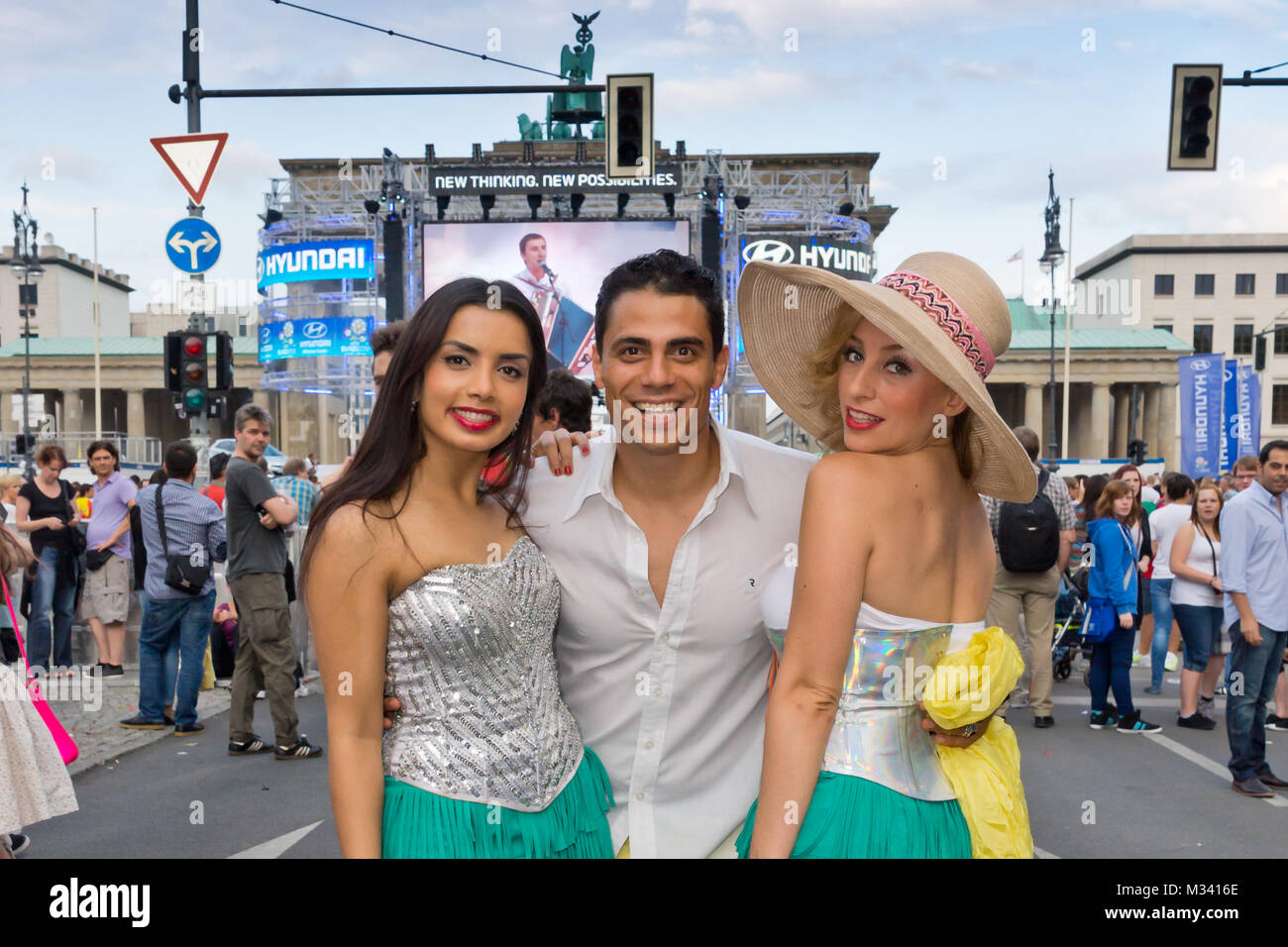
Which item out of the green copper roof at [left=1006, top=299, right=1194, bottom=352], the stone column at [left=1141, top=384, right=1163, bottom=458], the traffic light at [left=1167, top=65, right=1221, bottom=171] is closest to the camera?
the traffic light at [left=1167, top=65, right=1221, bottom=171]

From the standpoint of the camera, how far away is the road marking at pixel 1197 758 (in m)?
6.69

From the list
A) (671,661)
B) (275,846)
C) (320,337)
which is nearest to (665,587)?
(671,661)

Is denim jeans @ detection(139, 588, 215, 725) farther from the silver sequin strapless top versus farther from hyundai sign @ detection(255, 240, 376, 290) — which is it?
hyundai sign @ detection(255, 240, 376, 290)

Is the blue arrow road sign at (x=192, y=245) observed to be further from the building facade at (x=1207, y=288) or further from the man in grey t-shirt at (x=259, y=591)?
the building facade at (x=1207, y=288)

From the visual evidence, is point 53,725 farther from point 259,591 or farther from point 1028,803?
point 1028,803

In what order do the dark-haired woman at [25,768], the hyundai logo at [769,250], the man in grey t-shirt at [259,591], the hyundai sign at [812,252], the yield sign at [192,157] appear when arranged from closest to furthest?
the dark-haired woman at [25,768] → the man in grey t-shirt at [259,591] → the yield sign at [192,157] → the hyundai logo at [769,250] → the hyundai sign at [812,252]

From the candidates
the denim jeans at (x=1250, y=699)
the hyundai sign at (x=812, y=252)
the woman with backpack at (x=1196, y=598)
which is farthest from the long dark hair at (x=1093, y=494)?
the hyundai sign at (x=812, y=252)

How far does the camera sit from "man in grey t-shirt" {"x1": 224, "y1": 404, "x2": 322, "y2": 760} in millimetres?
7488

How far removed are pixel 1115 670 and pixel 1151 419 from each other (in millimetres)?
67555

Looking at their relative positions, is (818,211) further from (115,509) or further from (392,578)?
(392,578)

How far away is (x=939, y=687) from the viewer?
2.03 metres

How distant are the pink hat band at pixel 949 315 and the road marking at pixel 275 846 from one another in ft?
14.8

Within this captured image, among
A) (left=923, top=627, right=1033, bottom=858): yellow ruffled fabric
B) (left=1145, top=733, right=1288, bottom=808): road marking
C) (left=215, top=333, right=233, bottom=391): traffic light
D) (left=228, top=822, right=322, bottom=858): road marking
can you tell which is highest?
(left=215, top=333, right=233, bottom=391): traffic light

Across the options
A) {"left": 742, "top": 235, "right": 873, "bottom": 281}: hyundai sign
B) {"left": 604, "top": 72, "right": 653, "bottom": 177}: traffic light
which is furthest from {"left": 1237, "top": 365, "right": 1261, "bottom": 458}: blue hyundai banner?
{"left": 604, "top": 72, "right": 653, "bottom": 177}: traffic light
